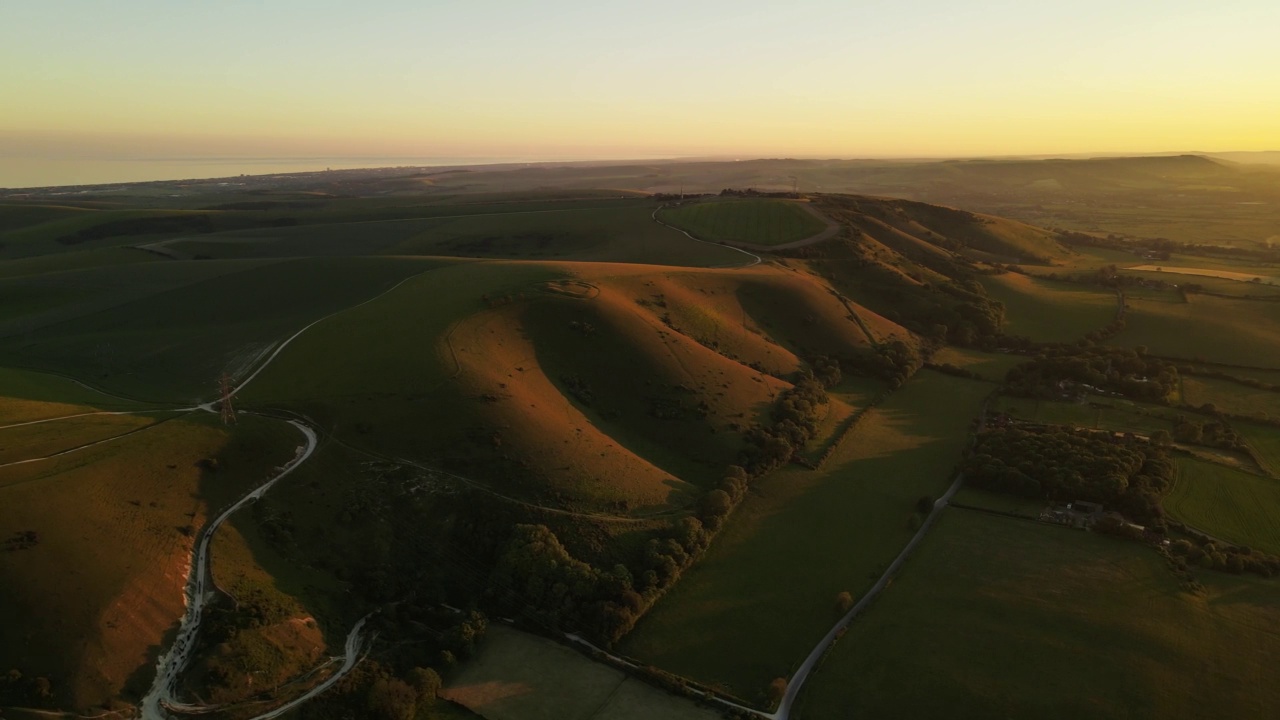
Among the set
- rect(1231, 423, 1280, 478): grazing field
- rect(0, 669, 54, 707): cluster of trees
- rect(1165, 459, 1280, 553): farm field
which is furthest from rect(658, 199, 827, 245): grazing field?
rect(0, 669, 54, 707): cluster of trees

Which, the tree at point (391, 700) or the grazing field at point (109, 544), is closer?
Answer: the grazing field at point (109, 544)

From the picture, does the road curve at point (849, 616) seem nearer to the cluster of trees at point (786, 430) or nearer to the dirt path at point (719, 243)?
the cluster of trees at point (786, 430)

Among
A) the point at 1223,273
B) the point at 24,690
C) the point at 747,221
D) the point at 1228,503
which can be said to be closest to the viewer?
the point at 24,690

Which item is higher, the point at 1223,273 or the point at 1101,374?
the point at 1223,273

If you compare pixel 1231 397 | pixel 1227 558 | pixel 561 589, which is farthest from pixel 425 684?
pixel 1231 397

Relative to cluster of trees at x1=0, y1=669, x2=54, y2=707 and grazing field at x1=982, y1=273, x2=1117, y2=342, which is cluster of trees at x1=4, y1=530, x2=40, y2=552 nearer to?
cluster of trees at x1=0, y1=669, x2=54, y2=707

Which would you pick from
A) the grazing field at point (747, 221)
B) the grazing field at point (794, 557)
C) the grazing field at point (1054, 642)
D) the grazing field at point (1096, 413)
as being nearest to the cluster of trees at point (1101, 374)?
the grazing field at point (1096, 413)

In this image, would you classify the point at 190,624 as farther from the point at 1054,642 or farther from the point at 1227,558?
the point at 1227,558
